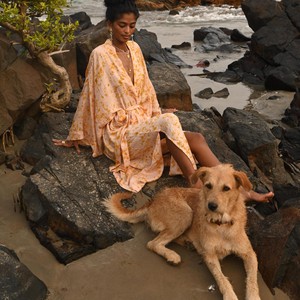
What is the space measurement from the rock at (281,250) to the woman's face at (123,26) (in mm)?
2925

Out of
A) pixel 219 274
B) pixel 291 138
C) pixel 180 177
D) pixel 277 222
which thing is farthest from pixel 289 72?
pixel 219 274

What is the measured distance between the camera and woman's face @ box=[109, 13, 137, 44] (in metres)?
5.64

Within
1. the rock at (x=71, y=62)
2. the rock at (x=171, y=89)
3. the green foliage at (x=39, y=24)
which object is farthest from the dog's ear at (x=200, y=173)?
the rock at (x=71, y=62)

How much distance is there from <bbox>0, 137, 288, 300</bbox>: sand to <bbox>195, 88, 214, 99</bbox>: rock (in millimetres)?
7221

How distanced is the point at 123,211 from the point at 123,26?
2.34 metres

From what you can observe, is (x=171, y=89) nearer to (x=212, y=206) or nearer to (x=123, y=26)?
(x=123, y=26)

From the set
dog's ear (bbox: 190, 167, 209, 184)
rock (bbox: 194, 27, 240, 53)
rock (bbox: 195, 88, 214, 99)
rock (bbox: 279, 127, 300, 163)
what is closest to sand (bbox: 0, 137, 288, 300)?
dog's ear (bbox: 190, 167, 209, 184)

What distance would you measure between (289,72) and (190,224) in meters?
9.12

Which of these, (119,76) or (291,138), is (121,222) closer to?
(119,76)

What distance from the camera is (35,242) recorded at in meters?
5.07

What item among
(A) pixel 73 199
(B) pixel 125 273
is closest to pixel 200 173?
(B) pixel 125 273

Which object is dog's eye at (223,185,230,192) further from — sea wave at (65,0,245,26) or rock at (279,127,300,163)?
sea wave at (65,0,245,26)

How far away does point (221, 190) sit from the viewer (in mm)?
4430

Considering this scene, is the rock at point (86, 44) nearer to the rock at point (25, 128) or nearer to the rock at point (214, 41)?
the rock at point (25, 128)
